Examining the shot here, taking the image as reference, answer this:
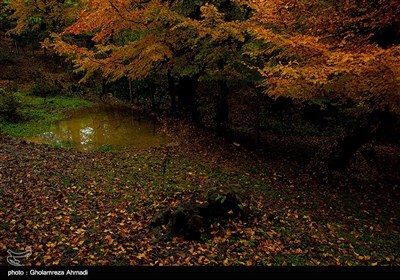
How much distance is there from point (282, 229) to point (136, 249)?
3314mm

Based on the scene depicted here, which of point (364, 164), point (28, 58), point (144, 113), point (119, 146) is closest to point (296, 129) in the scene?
point (364, 164)

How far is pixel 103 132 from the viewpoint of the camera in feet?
49.3

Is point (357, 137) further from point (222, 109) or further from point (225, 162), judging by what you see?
point (222, 109)

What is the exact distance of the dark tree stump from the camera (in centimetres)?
629

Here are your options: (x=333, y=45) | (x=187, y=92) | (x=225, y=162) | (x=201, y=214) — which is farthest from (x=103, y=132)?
(x=333, y=45)

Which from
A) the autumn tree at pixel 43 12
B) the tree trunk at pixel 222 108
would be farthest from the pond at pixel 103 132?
the autumn tree at pixel 43 12

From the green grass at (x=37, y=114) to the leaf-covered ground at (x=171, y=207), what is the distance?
8.58 ft

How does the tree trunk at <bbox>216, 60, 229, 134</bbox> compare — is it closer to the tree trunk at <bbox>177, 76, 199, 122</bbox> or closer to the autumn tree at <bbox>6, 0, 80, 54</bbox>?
the tree trunk at <bbox>177, 76, 199, 122</bbox>

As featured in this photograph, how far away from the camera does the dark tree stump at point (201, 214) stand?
629cm

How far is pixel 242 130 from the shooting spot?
16.1 meters

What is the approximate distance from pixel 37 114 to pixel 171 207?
13455mm

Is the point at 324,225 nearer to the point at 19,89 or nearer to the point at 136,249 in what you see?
the point at 136,249

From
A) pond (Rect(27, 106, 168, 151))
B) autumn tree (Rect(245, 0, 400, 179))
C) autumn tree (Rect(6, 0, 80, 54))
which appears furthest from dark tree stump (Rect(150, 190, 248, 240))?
autumn tree (Rect(6, 0, 80, 54))

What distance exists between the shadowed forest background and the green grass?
184 millimetres
